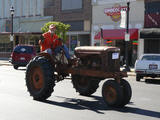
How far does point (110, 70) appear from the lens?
8.38 m

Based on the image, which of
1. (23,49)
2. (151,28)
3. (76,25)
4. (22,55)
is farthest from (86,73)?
(76,25)

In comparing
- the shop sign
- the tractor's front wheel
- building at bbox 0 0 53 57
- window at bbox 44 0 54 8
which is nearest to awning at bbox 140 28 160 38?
the shop sign

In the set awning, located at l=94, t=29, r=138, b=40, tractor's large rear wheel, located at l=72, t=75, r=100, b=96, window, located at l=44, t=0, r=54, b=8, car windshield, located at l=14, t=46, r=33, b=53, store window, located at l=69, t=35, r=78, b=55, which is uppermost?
window, located at l=44, t=0, r=54, b=8

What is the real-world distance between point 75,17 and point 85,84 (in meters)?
24.1

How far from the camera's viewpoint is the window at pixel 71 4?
108 feet

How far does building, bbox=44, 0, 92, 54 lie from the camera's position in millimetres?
32000

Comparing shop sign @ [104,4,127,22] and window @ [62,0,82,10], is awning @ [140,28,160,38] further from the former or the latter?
window @ [62,0,82,10]

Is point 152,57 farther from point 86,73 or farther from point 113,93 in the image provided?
point 113,93

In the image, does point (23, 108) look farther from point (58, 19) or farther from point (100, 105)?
point (58, 19)

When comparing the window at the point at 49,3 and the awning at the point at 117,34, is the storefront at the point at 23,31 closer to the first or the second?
the window at the point at 49,3

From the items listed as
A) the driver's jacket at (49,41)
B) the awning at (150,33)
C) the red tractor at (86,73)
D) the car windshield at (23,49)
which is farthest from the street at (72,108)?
the awning at (150,33)

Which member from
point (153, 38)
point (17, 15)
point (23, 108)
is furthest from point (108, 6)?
point (23, 108)

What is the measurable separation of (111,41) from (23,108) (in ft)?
72.4

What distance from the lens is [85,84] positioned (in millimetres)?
9797
